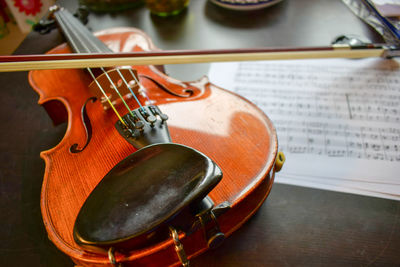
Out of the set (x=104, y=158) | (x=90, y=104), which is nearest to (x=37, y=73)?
(x=90, y=104)

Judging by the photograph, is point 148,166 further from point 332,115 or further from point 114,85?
point 332,115

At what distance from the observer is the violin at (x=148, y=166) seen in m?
0.38

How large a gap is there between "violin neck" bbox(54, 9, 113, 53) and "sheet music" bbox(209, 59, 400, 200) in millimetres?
386

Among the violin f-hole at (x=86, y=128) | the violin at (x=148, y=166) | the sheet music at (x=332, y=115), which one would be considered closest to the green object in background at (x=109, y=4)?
the violin at (x=148, y=166)

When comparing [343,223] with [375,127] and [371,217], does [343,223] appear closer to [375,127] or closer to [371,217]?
[371,217]

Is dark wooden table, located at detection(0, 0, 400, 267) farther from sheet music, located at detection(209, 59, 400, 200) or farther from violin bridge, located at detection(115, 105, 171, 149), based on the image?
violin bridge, located at detection(115, 105, 171, 149)

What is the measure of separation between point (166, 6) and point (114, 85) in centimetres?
65

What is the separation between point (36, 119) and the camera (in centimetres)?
89

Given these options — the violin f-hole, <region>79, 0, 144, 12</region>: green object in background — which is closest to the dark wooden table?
the violin f-hole

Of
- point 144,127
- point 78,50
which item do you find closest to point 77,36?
point 78,50

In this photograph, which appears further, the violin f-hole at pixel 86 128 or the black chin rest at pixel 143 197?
the violin f-hole at pixel 86 128

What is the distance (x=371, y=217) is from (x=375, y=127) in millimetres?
276

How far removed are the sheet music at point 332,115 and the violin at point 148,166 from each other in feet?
0.55

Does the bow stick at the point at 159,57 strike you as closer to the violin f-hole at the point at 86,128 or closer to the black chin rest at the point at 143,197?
the violin f-hole at the point at 86,128
